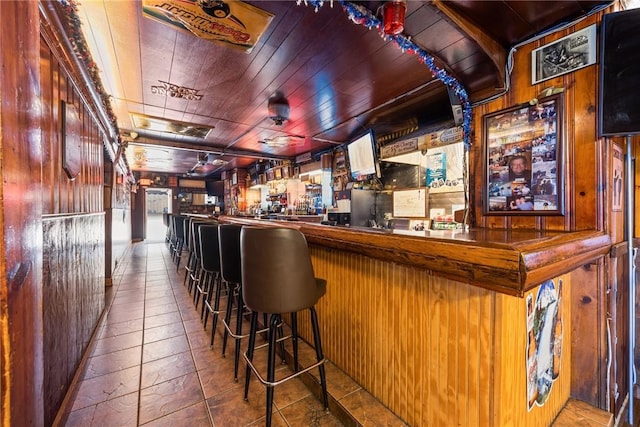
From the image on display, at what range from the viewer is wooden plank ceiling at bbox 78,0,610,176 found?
65.4 inches

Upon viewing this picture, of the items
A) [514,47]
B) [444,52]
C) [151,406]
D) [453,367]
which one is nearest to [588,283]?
[453,367]

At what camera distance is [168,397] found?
182cm

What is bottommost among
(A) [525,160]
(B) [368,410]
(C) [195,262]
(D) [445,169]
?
(B) [368,410]

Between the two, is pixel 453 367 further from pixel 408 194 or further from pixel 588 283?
pixel 408 194

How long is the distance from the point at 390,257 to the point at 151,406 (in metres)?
1.91

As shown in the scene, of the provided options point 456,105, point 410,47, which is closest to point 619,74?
point 456,105

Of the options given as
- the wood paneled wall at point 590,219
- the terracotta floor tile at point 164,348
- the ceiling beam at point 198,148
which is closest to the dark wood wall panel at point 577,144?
the wood paneled wall at point 590,219

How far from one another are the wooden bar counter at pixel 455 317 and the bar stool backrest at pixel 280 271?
284mm

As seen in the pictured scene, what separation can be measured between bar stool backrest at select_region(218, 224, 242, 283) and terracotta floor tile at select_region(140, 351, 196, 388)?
32.7 inches

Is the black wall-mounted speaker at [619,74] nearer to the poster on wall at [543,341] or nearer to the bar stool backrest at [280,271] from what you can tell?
the poster on wall at [543,341]

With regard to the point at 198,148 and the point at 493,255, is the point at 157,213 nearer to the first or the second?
the point at 198,148

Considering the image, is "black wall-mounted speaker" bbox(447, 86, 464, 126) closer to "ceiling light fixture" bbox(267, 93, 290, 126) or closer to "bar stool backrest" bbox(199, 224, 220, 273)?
"ceiling light fixture" bbox(267, 93, 290, 126)

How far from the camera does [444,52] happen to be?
1.81 meters

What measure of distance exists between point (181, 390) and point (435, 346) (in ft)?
5.95
